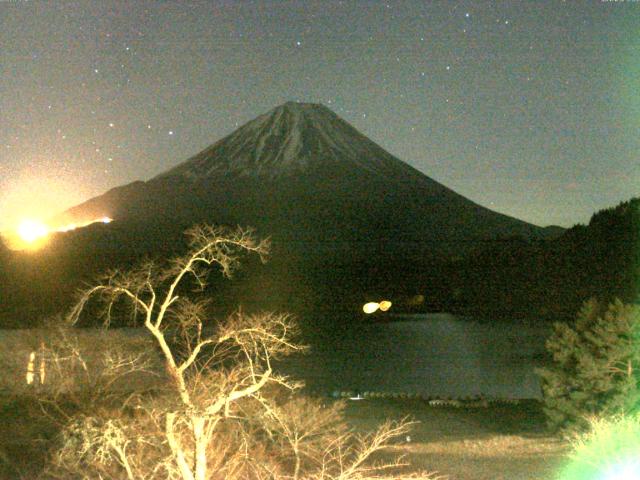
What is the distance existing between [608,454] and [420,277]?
230ft

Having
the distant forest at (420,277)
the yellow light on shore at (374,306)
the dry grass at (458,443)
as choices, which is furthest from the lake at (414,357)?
the distant forest at (420,277)

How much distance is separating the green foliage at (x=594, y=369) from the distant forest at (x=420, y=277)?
11434mm

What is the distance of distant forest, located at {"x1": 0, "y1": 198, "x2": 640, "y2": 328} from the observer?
40750 mm

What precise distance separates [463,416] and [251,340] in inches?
756

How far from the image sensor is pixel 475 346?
5366cm

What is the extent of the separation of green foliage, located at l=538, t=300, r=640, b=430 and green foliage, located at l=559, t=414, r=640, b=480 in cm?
286

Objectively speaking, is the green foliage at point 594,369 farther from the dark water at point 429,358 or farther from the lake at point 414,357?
the dark water at point 429,358

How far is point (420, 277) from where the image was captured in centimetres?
7931

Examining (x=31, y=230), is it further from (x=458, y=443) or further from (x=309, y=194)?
(x=309, y=194)

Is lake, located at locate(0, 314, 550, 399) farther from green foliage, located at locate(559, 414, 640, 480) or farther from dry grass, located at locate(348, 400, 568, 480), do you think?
green foliage, located at locate(559, 414, 640, 480)

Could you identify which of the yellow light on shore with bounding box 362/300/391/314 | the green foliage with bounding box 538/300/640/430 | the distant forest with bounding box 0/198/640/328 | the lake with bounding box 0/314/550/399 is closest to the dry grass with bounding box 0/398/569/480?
the green foliage with bounding box 538/300/640/430

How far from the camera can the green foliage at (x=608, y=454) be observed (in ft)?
29.5

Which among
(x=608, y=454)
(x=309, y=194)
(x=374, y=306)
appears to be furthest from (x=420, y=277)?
(x=608, y=454)

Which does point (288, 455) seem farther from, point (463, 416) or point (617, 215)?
point (617, 215)
